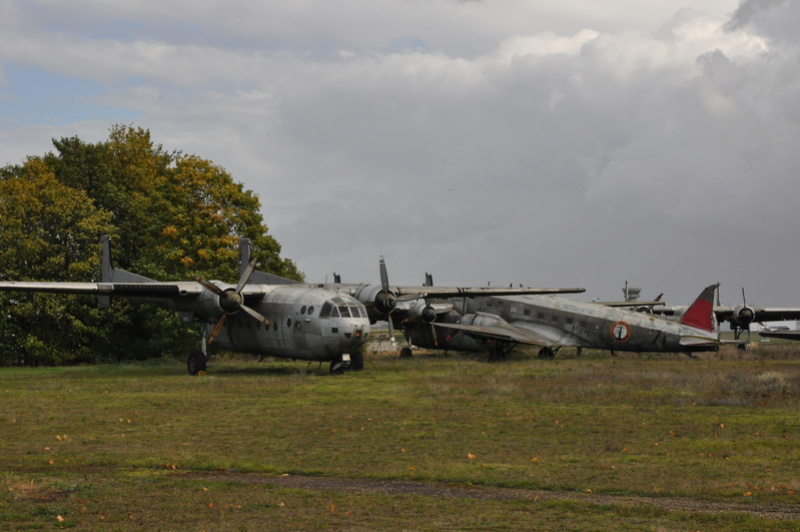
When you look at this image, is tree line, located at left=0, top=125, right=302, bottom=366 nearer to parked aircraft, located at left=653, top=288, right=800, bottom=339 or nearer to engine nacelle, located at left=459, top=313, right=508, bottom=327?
engine nacelle, located at left=459, top=313, right=508, bottom=327

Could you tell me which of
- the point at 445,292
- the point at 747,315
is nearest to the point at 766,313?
the point at 747,315

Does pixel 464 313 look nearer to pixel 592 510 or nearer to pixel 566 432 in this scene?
pixel 566 432

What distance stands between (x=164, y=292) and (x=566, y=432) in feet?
73.1

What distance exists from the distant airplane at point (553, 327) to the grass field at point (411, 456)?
11.9 meters

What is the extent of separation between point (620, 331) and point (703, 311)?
4.07 meters

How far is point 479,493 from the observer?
12.1m

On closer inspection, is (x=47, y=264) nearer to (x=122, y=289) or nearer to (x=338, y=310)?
(x=122, y=289)

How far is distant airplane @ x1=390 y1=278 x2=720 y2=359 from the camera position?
134 ft

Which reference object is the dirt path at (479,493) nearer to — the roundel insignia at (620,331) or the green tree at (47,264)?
the roundel insignia at (620,331)

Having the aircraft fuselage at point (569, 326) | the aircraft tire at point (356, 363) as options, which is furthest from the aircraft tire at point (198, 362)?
the aircraft fuselage at point (569, 326)

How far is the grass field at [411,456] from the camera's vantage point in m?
10.8

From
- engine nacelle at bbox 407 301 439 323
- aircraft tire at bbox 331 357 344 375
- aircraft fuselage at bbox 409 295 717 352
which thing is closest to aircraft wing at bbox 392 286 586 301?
aircraft fuselage at bbox 409 295 717 352

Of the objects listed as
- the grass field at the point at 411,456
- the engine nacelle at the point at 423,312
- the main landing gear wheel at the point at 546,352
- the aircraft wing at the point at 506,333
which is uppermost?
the engine nacelle at the point at 423,312

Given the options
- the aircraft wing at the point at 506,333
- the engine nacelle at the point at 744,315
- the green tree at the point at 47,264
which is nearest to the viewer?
the aircraft wing at the point at 506,333
